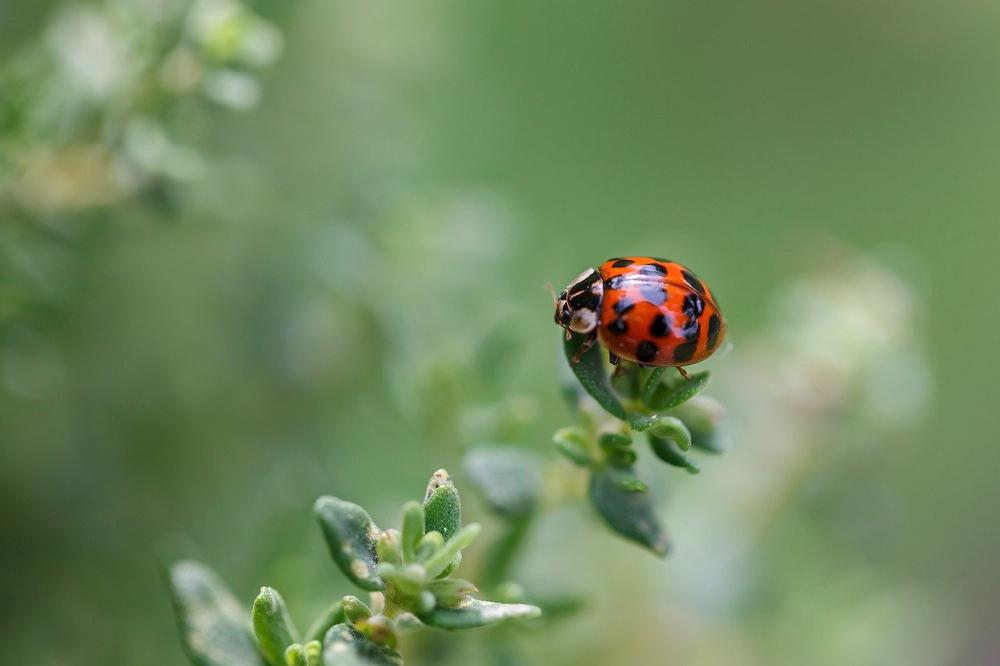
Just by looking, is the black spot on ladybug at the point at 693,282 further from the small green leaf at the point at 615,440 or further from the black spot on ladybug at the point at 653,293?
the small green leaf at the point at 615,440

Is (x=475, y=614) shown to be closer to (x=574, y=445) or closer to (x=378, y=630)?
(x=378, y=630)

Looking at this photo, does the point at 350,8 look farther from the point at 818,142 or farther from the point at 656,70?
the point at 818,142

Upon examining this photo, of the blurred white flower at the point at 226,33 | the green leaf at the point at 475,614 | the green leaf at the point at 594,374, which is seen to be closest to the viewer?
the green leaf at the point at 475,614

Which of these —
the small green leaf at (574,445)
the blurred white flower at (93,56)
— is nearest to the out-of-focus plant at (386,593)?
the small green leaf at (574,445)

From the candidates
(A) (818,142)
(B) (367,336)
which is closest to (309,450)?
(B) (367,336)

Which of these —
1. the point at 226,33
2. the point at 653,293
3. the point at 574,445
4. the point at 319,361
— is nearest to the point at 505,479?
the point at 574,445

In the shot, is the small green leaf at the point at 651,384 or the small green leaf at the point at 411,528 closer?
the small green leaf at the point at 411,528
